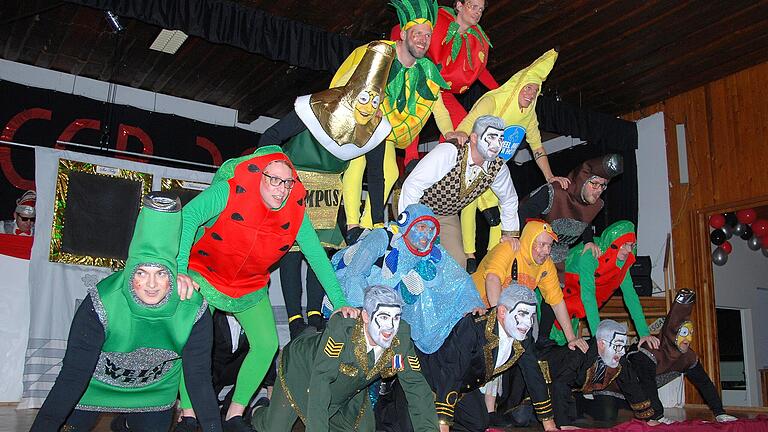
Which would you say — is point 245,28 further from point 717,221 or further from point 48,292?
point 717,221

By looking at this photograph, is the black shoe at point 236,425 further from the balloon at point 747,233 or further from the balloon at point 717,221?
the balloon at point 747,233

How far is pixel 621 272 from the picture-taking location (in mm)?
5645

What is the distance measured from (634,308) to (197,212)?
13.2 feet

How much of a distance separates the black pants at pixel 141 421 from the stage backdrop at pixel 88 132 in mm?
4508

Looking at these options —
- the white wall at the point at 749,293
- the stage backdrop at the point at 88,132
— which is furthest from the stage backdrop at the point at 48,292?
the white wall at the point at 749,293

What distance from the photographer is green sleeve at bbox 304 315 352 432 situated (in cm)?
301

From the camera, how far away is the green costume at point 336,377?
314cm

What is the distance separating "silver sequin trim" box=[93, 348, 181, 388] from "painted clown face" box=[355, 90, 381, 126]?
66.6 inches

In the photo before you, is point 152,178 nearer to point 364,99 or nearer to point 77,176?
point 77,176

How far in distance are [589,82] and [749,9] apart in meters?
1.91

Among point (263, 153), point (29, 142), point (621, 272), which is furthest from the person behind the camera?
point (29, 142)

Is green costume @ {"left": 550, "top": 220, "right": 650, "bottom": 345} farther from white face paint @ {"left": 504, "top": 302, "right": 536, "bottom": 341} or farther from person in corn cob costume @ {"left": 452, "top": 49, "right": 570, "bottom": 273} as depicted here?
white face paint @ {"left": 504, "top": 302, "right": 536, "bottom": 341}

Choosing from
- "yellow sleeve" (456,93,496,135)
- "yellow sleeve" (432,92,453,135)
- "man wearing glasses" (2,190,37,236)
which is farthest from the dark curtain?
"man wearing glasses" (2,190,37,236)

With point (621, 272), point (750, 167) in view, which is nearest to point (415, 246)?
point (621, 272)
